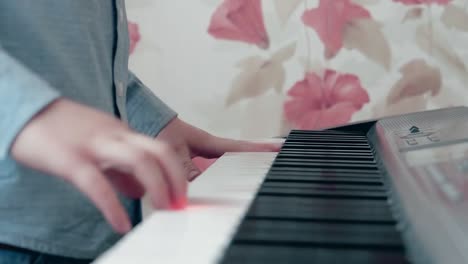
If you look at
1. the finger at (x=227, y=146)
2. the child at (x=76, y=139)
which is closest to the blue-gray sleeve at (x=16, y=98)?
the child at (x=76, y=139)

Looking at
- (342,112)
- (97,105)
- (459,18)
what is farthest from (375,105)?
(97,105)

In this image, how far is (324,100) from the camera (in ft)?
3.89

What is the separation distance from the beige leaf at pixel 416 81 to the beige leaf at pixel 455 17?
0.08m

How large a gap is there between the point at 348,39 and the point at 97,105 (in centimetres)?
60

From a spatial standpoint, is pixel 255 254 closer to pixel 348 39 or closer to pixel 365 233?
pixel 365 233

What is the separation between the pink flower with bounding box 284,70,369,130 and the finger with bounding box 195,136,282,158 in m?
0.38

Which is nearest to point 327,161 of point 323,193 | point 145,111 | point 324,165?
point 324,165

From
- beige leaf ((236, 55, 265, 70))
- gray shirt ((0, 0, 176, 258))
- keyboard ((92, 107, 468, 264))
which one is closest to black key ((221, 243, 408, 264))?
keyboard ((92, 107, 468, 264))

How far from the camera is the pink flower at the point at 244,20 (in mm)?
1161

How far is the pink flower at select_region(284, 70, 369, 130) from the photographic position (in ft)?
3.85

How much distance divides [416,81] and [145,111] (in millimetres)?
544

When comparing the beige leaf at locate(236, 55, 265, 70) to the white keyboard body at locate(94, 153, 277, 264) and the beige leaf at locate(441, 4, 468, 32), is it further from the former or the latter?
the white keyboard body at locate(94, 153, 277, 264)

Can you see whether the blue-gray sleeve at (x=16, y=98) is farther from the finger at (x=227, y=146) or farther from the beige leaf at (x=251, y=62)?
the beige leaf at (x=251, y=62)

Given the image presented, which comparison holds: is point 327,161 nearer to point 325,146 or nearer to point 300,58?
point 325,146
